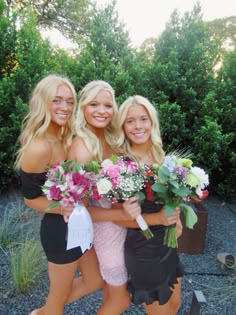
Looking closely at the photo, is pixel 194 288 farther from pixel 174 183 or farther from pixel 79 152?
pixel 79 152

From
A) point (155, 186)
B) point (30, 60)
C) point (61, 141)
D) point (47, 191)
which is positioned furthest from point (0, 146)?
point (155, 186)

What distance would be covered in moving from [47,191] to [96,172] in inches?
12.6

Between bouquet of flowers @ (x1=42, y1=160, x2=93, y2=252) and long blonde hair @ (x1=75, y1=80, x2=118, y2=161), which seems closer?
bouquet of flowers @ (x1=42, y1=160, x2=93, y2=252)

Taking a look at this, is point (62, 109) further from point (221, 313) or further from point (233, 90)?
A: point (233, 90)

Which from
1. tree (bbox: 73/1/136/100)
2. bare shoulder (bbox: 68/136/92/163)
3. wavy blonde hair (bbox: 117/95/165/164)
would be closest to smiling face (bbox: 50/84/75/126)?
bare shoulder (bbox: 68/136/92/163)

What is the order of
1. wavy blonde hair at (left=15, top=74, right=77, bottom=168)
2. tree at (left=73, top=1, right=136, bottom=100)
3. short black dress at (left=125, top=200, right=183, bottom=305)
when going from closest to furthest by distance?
short black dress at (left=125, top=200, right=183, bottom=305) → wavy blonde hair at (left=15, top=74, right=77, bottom=168) → tree at (left=73, top=1, right=136, bottom=100)

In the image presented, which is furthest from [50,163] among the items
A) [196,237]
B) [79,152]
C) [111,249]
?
[196,237]

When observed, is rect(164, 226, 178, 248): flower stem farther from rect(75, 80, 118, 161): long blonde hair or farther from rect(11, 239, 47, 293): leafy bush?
rect(11, 239, 47, 293): leafy bush

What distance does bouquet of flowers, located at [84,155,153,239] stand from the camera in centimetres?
180

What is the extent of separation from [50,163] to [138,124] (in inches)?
27.7

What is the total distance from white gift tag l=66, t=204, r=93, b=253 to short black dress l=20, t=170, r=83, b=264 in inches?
6.1

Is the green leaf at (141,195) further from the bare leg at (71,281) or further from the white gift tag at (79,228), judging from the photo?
the bare leg at (71,281)

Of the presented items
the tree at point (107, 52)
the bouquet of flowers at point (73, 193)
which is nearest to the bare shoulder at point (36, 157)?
the bouquet of flowers at point (73, 193)

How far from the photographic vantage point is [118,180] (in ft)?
5.92
